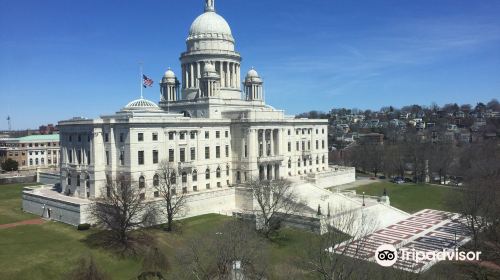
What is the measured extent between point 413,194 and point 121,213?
54.2 m

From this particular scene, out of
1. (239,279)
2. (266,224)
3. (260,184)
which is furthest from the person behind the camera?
(260,184)

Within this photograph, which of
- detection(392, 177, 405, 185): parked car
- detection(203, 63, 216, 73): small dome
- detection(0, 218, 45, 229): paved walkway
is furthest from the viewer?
detection(392, 177, 405, 185): parked car

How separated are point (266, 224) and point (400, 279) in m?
31.0

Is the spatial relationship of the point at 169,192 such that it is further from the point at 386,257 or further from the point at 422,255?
the point at 422,255

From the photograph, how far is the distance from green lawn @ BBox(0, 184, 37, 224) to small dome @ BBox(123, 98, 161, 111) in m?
21.8

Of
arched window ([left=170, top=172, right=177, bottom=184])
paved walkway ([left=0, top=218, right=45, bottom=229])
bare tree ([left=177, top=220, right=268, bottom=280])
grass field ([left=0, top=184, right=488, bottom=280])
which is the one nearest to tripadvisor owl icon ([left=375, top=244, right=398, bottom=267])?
grass field ([left=0, top=184, right=488, bottom=280])

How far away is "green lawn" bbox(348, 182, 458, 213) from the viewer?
73.4m

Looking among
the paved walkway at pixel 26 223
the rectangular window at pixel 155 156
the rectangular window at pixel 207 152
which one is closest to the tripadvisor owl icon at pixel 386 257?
the rectangular window at pixel 155 156

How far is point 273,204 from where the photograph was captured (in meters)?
57.5

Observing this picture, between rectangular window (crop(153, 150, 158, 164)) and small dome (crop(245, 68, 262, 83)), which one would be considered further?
small dome (crop(245, 68, 262, 83))

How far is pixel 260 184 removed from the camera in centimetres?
6431

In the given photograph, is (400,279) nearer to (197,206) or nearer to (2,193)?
(197,206)

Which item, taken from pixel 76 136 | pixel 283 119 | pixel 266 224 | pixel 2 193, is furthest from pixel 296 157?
pixel 2 193

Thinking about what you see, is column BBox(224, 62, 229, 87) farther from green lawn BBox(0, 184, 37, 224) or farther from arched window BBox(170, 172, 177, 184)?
green lawn BBox(0, 184, 37, 224)
